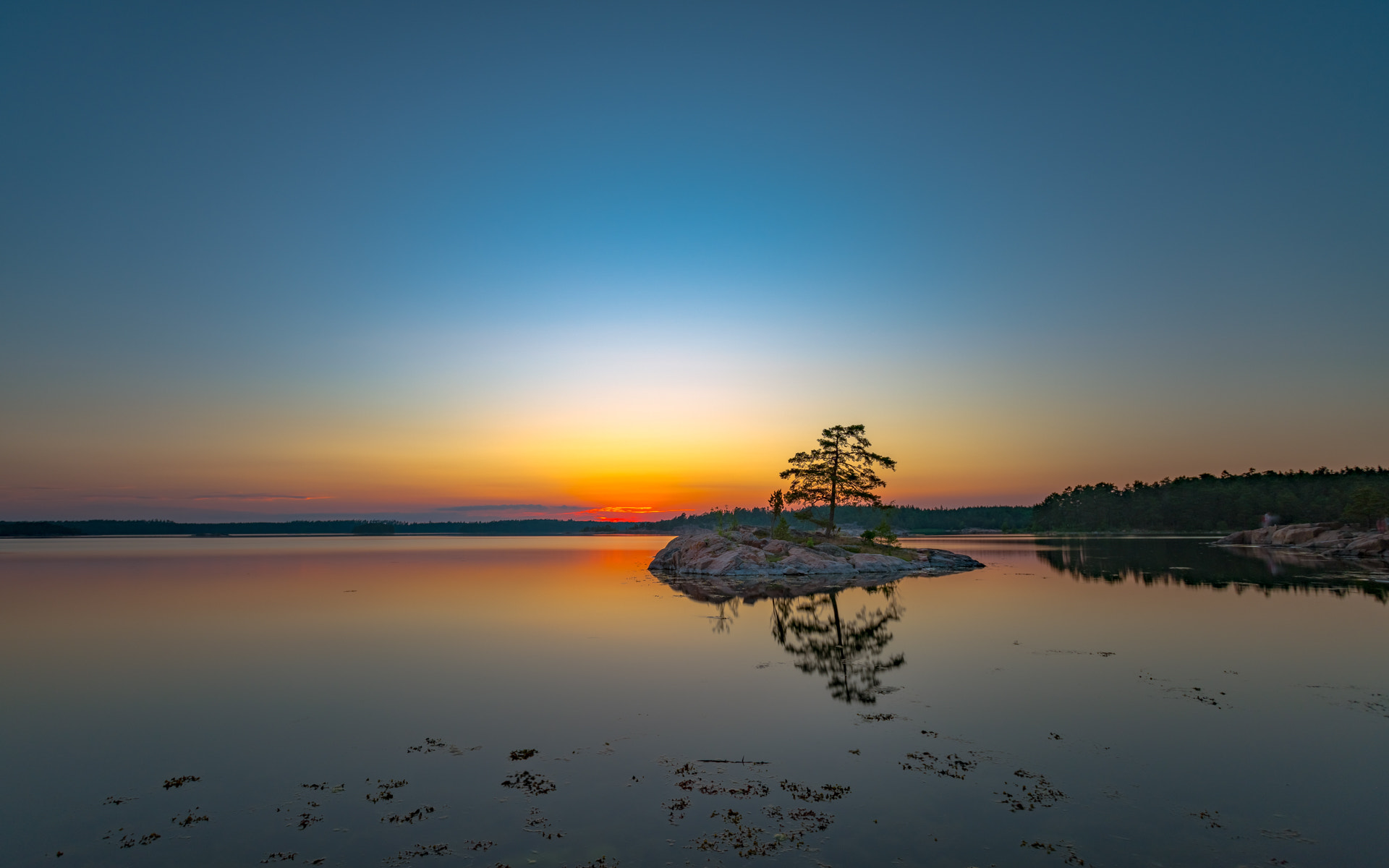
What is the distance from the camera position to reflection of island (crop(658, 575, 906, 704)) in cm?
2197

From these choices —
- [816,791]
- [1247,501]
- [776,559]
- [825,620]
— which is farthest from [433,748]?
[1247,501]

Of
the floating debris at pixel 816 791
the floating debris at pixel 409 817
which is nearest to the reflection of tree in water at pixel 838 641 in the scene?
the floating debris at pixel 816 791

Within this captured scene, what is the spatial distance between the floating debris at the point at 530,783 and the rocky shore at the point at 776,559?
4727 cm

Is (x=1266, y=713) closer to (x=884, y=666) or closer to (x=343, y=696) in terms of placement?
(x=884, y=666)

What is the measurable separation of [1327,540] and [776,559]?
82.6 metres

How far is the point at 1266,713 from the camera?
1684 centimetres

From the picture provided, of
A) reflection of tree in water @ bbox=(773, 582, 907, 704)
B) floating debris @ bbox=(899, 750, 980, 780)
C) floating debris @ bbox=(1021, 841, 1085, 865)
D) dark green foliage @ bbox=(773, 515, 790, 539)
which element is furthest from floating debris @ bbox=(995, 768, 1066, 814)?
dark green foliage @ bbox=(773, 515, 790, 539)

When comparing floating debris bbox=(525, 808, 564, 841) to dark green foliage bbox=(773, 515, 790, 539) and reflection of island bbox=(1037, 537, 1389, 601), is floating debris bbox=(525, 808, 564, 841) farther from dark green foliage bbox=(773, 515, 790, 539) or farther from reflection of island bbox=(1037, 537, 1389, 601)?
dark green foliage bbox=(773, 515, 790, 539)

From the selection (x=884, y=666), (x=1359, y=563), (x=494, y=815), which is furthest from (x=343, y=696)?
(x=1359, y=563)

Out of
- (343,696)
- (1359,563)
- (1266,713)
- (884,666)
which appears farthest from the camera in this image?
(1359,563)

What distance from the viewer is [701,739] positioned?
15.3m

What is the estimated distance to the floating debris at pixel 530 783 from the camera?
12.3 metres

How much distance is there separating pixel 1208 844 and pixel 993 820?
9.82ft

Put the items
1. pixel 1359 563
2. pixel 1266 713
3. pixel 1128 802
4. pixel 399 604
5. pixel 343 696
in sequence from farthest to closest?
1. pixel 1359 563
2. pixel 399 604
3. pixel 343 696
4. pixel 1266 713
5. pixel 1128 802
